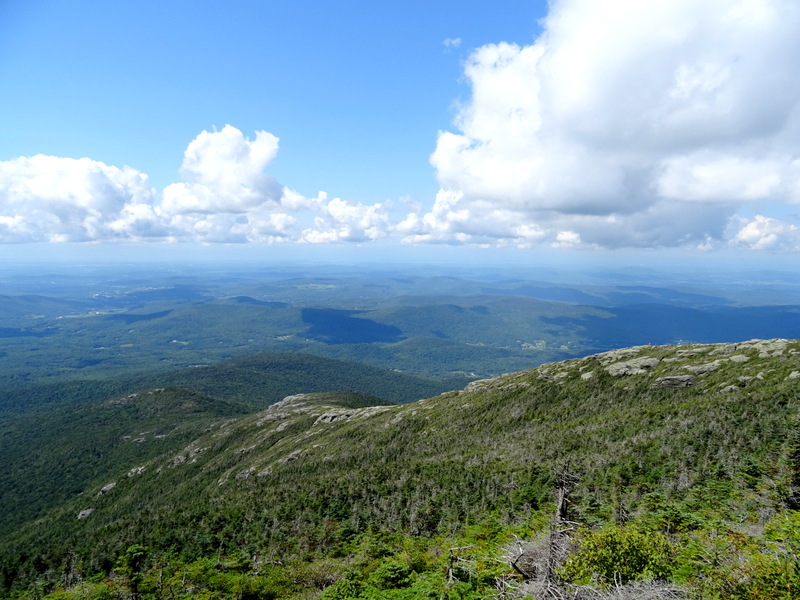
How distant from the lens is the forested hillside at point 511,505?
20094 millimetres

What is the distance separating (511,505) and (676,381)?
72.5m

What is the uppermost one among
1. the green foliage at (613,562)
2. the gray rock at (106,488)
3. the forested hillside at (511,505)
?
the green foliage at (613,562)

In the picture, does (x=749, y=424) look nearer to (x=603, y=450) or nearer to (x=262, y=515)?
(x=603, y=450)

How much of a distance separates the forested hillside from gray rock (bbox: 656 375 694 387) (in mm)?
418

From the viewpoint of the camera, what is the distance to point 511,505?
57.2m

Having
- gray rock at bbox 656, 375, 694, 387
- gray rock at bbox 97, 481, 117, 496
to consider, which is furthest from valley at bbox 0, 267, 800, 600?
gray rock at bbox 97, 481, 117, 496

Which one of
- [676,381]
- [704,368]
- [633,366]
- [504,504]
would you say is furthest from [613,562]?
[633,366]

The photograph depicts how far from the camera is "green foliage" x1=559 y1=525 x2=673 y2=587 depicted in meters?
18.7

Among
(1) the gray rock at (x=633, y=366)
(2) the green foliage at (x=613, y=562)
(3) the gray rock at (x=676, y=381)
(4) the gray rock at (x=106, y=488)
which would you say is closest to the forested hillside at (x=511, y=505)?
(2) the green foliage at (x=613, y=562)

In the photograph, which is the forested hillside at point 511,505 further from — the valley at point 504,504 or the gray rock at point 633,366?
the gray rock at point 633,366

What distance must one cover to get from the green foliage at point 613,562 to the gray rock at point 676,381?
3931 inches

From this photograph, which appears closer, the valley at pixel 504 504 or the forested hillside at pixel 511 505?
the forested hillside at pixel 511 505

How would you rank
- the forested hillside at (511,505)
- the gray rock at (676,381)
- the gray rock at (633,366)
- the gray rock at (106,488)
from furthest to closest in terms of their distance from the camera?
1. the gray rock at (106,488)
2. the gray rock at (633,366)
3. the gray rock at (676,381)
4. the forested hillside at (511,505)

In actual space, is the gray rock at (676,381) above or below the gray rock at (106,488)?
above
